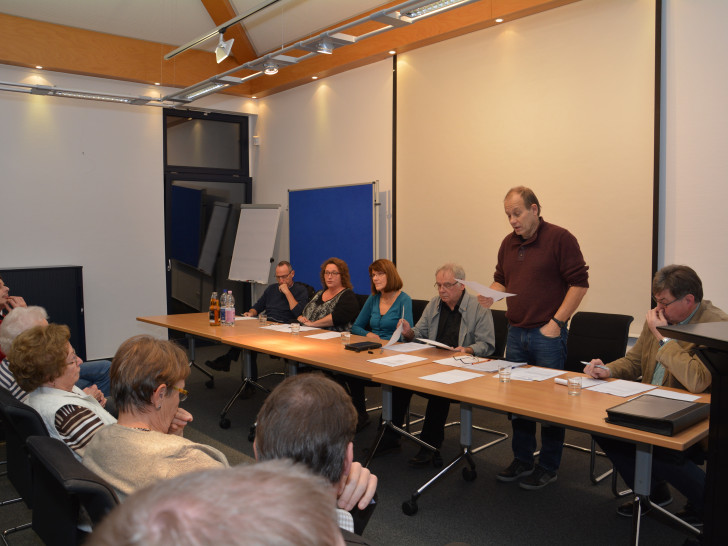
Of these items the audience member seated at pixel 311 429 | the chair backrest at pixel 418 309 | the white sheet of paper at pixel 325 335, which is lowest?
the white sheet of paper at pixel 325 335

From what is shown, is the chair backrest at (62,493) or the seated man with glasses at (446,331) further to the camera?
the seated man with glasses at (446,331)

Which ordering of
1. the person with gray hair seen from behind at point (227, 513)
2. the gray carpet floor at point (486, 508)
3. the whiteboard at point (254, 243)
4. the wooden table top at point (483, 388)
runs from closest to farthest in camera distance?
the person with gray hair seen from behind at point (227, 513)
the wooden table top at point (483, 388)
the gray carpet floor at point (486, 508)
the whiteboard at point (254, 243)

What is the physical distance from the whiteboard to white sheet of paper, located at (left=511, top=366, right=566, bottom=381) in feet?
16.1

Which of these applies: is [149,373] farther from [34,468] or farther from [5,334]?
[5,334]

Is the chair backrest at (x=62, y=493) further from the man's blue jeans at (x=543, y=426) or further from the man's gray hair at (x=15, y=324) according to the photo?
the man's blue jeans at (x=543, y=426)

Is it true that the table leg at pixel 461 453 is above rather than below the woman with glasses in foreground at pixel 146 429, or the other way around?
below

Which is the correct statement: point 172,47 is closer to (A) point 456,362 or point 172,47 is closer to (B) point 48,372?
(A) point 456,362

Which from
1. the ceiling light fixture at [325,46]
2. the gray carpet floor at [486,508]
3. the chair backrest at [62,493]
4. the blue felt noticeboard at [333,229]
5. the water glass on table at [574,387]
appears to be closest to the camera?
the chair backrest at [62,493]

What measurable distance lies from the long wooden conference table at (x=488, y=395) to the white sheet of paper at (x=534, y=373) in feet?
0.22

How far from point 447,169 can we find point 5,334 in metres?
3.97

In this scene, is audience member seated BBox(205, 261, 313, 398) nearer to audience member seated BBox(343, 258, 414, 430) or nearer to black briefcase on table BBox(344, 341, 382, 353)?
audience member seated BBox(343, 258, 414, 430)

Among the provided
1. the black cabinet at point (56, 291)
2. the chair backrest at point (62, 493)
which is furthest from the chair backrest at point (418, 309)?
the black cabinet at point (56, 291)

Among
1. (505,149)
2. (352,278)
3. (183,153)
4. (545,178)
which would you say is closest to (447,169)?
(505,149)

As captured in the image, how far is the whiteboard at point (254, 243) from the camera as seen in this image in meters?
7.76
